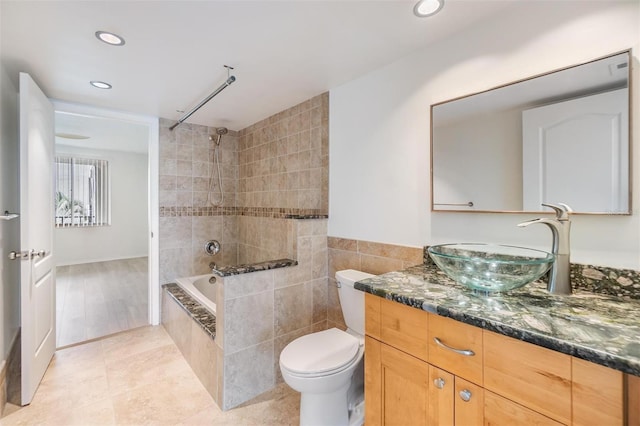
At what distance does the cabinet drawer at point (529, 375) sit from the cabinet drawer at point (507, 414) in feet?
0.05

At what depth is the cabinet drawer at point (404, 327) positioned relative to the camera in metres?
1.08

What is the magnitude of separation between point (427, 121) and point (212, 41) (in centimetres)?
132

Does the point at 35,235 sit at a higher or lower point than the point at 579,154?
lower

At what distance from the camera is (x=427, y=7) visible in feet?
4.35

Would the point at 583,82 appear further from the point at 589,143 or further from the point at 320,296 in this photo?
the point at 320,296

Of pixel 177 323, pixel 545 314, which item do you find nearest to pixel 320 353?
pixel 545 314

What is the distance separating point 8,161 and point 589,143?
3435 mm

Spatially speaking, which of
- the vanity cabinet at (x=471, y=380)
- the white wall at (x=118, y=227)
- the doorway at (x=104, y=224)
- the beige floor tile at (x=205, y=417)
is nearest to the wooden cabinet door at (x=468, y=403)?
the vanity cabinet at (x=471, y=380)

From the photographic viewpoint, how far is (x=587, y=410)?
74cm

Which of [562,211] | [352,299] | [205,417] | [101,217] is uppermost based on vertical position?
[562,211]

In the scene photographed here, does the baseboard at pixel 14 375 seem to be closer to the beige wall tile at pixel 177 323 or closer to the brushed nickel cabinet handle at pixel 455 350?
the beige wall tile at pixel 177 323

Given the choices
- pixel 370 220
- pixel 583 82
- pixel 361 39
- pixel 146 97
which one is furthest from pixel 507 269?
pixel 146 97

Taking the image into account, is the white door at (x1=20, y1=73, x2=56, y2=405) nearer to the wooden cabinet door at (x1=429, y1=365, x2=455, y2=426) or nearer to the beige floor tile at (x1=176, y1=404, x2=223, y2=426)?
the beige floor tile at (x1=176, y1=404, x2=223, y2=426)

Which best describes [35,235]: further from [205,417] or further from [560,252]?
[560,252]
